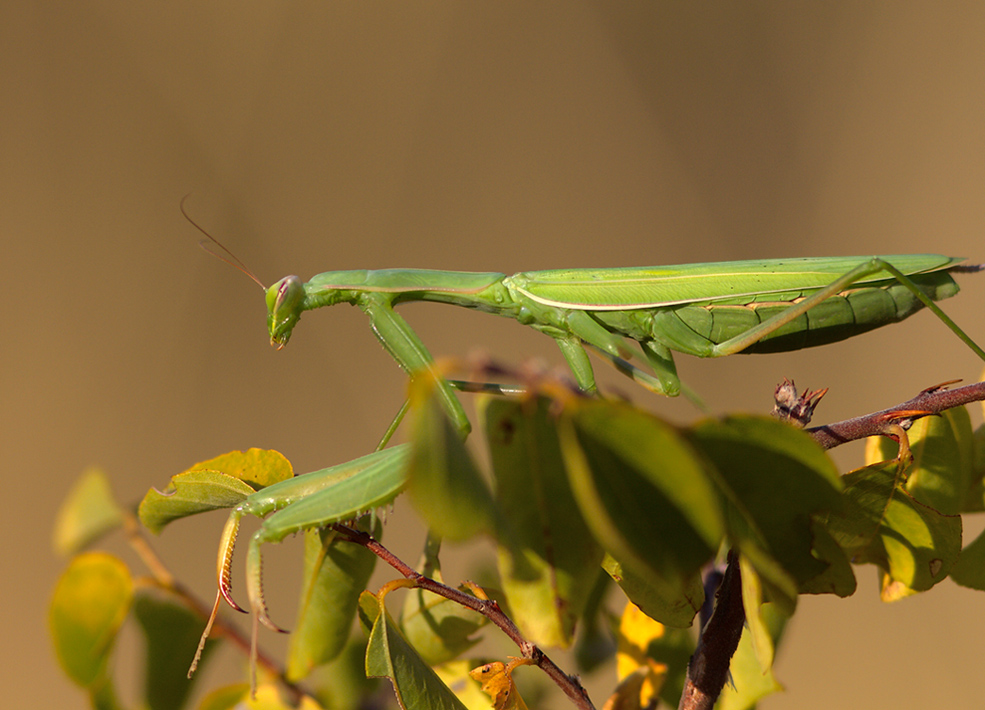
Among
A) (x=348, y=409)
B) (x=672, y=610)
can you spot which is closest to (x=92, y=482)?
(x=672, y=610)

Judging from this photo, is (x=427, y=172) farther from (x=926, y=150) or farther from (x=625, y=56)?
(x=926, y=150)

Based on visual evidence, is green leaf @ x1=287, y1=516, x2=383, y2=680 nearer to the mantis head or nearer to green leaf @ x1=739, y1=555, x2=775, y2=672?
green leaf @ x1=739, y1=555, x2=775, y2=672

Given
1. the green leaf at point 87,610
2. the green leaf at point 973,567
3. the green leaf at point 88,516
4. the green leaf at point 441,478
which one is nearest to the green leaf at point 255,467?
the green leaf at point 87,610

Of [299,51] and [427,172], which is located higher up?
[299,51]

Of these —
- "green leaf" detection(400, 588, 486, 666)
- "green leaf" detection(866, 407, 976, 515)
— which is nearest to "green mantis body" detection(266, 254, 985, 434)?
"green leaf" detection(400, 588, 486, 666)

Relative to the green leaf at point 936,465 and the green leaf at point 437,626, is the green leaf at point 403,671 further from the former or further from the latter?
the green leaf at point 936,465
